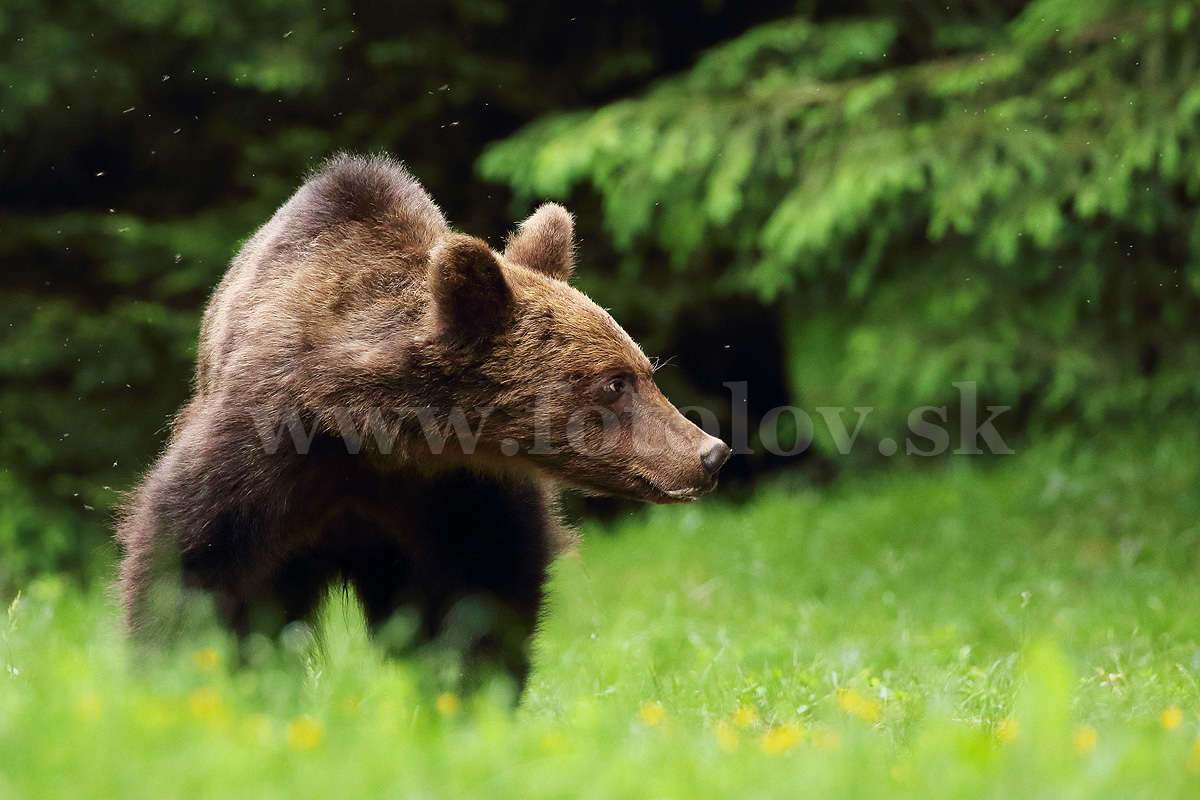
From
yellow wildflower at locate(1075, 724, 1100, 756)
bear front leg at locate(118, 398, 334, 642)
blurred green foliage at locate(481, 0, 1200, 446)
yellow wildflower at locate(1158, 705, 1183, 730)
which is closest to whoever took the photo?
yellow wildflower at locate(1075, 724, 1100, 756)

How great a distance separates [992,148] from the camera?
7297 mm

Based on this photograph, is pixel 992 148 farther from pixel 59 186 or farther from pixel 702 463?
pixel 59 186

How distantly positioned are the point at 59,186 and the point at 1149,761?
9387 millimetres

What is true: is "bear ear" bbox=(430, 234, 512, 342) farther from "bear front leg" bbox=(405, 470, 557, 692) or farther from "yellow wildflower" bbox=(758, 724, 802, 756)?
"yellow wildflower" bbox=(758, 724, 802, 756)

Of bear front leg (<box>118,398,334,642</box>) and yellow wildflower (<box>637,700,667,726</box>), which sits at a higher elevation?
bear front leg (<box>118,398,334,642</box>)

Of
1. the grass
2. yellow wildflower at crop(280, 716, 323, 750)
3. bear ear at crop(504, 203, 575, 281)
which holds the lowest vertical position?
the grass

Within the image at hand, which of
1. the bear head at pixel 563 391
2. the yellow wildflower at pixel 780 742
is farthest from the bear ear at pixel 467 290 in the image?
the yellow wildflower at pixel 780 742

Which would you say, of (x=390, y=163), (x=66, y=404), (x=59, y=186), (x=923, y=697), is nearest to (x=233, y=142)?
(x=59, y=186)

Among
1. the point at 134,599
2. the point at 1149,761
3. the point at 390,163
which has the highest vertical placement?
the point at 390,163

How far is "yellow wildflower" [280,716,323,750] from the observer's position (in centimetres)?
244

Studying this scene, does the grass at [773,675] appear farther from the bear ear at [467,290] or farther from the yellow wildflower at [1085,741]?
the bear ear at [467,290]

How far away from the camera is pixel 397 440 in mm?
4070

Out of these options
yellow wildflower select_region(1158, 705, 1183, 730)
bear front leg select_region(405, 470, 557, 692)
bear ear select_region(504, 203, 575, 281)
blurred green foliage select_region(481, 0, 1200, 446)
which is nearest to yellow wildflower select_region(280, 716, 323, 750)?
bear front leg select_region(405, 470, 557, 692)

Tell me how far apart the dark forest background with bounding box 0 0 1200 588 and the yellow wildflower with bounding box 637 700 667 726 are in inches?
174
